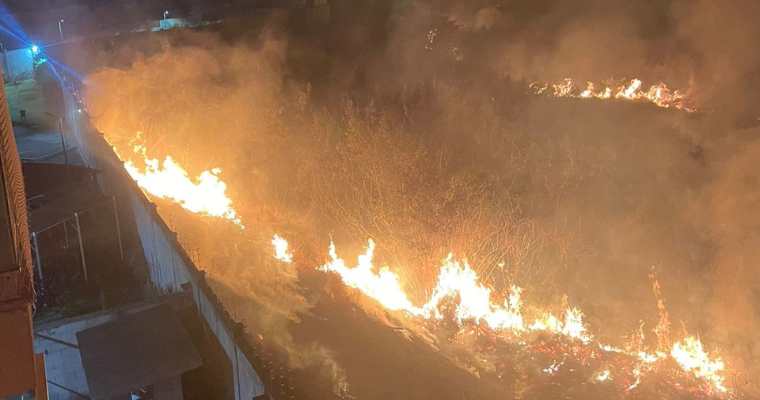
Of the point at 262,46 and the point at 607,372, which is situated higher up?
the point at 262,46

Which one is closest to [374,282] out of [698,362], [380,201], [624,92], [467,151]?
[380,201]

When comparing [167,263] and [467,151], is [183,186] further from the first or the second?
[467,151]

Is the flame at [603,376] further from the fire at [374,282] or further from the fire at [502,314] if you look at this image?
the fire at [374,282]

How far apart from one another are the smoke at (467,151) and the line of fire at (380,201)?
0.06 metres

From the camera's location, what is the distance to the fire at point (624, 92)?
48.8 feet

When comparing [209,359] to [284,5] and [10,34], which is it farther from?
[10,34]

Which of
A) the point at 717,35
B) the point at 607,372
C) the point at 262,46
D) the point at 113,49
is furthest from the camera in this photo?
the point at 262,46

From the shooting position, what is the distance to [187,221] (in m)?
10.9

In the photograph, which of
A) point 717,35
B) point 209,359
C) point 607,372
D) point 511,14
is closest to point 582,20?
point 511,14

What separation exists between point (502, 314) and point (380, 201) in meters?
5.19

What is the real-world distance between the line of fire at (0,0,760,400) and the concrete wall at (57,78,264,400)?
0.05 metres

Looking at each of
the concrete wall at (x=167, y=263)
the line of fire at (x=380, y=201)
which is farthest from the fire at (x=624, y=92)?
the concrete wall at (x=167, y=263)

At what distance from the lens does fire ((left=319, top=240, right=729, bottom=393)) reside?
31.8 ft

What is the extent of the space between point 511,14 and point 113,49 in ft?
35.1
